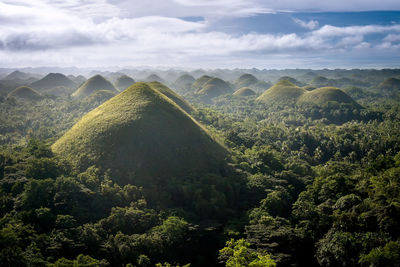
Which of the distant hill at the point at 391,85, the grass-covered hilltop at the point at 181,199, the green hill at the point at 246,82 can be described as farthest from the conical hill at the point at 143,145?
the distant hill at the point at 391,85

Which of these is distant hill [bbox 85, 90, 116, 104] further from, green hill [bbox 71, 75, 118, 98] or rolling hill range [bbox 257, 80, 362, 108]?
rolling hill range [bbox 257, 80, 362, 108]

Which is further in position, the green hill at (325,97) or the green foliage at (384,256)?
the green hill at (325,97)

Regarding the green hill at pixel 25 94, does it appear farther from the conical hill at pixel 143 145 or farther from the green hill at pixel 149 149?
the conical hill at pixel 143 145

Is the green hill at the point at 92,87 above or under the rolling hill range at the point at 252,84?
under

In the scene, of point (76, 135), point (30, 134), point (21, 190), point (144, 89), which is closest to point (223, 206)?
point (21, 190)

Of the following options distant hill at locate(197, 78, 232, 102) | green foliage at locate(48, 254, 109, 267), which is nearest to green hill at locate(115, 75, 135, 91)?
distant hill at locate(197, 78, 232, 102)

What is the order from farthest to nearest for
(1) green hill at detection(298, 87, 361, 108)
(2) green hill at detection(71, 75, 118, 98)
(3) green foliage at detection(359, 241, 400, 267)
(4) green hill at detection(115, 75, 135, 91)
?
(4) green hill at detection(115, 75, 135, 91), (2) green hill at detection(71, 75, 118, 98), (1) green hill at detection(298, 87, 361, 108), (3) green foliage at detection(359, 241, 400, 267)

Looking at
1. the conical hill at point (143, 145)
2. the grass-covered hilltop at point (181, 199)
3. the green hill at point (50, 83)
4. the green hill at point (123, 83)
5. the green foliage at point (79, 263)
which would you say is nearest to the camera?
the green foliage at point (79, 263)

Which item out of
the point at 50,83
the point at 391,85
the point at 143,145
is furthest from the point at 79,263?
the point at 391,85
